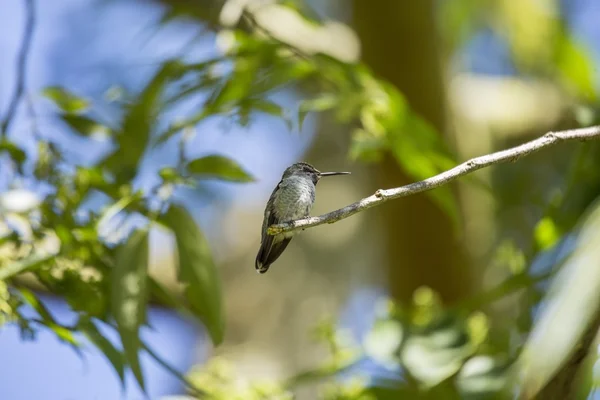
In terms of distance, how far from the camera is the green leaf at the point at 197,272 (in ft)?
5.76

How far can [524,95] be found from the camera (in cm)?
403

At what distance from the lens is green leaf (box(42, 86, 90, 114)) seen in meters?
2.20

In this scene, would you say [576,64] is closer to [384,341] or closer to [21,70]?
[384,341]

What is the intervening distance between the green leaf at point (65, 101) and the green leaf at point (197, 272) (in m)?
0.62

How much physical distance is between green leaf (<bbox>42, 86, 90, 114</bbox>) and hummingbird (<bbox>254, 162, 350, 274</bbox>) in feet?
2.33

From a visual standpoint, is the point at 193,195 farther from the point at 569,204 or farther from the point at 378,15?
the point at 569,204

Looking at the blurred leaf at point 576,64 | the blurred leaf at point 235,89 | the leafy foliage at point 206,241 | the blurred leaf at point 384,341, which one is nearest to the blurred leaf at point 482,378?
the leafy foliage at point 206,241

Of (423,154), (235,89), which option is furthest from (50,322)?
(423,154)

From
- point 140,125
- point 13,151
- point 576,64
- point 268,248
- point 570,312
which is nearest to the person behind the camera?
point 570,312

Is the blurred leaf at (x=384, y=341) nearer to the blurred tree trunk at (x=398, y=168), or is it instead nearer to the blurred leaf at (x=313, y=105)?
the blurred leaf at (x=313, y=105)

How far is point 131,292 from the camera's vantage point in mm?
1638

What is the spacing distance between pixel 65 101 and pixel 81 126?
0.09 m

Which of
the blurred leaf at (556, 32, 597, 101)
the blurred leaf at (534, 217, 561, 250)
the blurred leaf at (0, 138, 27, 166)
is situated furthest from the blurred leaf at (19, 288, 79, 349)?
the blurred leaf at (556, 32, 597, 101)

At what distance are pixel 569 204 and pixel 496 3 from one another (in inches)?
85.2
